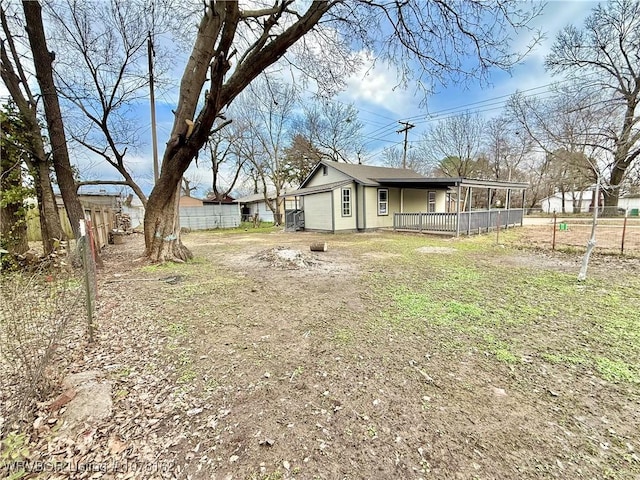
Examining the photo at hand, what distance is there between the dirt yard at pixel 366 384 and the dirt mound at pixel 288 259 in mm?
2200

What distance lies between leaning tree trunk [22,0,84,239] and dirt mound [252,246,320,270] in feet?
14.1

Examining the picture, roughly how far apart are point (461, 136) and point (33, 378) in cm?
3249

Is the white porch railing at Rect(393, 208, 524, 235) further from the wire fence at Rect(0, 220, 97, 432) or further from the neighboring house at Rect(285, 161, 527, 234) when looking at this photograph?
the wire fence at Rect(0, 220, 97, 432)

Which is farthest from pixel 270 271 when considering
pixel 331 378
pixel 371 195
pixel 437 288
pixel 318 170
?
pixel 318 170

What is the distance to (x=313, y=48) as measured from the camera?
25.0 ft

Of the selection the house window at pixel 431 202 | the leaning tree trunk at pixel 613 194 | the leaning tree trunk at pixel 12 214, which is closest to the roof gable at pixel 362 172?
the house window at pixel 431 202

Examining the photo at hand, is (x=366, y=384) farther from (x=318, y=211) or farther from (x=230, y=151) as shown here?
(x=230, y=151)

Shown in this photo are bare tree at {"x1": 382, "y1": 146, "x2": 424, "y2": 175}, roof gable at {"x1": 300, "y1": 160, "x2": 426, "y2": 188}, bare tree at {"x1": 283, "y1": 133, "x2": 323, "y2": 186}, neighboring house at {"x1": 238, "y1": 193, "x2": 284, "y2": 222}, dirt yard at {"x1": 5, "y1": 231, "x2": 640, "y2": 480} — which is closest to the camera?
dirt yard at {"x1": 5, "y1": 231, "x2": 640, "y2": 480}

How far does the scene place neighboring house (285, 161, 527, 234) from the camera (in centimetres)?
1402

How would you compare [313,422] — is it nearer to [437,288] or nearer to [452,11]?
[437,288]

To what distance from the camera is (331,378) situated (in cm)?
253

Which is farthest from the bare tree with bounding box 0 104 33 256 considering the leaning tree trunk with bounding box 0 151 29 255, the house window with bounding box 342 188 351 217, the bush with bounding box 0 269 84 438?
the house window with bounding box 342 188 351 217

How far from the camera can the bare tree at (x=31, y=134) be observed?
6055 millimetres

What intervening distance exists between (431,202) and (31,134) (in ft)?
60.7
